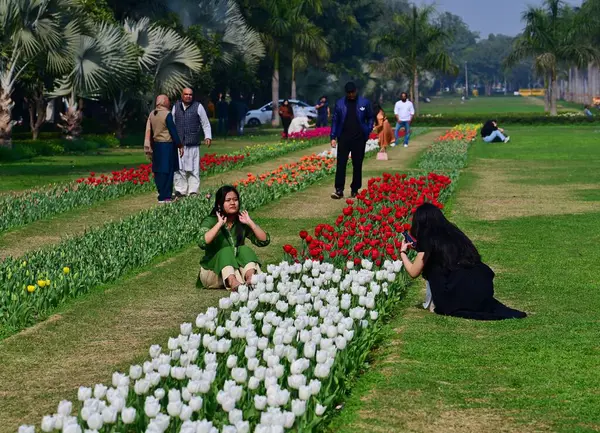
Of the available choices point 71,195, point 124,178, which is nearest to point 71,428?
point 71,195

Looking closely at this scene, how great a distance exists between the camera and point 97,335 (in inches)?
344

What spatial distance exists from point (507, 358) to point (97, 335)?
9.85ft

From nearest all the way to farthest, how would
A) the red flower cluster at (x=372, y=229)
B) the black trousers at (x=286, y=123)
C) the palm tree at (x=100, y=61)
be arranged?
the red flower cluster at (x=372, y=229) → the palm tree at (x=100, y=61) → the black trousers at (x=286, y=123)

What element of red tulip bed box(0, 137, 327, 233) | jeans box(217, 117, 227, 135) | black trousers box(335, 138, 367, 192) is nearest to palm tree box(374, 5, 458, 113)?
jeans box(217, 117, 227, 135)

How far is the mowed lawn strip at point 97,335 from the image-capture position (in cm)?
706

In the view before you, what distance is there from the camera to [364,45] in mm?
93562

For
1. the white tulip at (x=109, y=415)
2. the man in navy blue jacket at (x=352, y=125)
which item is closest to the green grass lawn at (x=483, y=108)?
the man in navy blue jacket at (x=352, y=125)

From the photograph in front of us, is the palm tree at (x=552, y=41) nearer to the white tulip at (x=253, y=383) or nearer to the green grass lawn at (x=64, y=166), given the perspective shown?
the green grass lawn at (x=64, y=166)

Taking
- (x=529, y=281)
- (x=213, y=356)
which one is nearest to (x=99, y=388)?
(x=213, y=356)

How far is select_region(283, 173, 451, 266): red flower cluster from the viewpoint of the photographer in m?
10.6

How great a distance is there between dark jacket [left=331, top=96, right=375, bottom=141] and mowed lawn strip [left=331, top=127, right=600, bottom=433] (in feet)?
12.7

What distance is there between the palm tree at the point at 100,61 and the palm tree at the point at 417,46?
35379mm

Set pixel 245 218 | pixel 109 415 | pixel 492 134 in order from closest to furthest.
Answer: pixel 109 415, pixel 245 218, pixel 492 134

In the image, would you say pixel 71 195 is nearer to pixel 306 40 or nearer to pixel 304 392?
pixel 304 392
